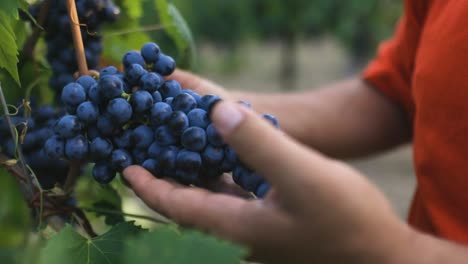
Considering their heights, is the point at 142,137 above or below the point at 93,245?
above

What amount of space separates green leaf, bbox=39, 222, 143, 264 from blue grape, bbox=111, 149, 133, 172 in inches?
3.1

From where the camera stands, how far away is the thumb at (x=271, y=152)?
59cm

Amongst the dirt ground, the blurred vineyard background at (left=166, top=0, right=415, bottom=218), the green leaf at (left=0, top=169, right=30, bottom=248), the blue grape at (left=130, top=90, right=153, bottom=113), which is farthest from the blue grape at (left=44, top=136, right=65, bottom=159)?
the blurred vineyard background at (left=166, top=0, right=415, bottom=218)

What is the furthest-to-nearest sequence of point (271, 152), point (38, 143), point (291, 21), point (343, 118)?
point (291, 21), point (343, 118), point (38, 143), point (271, 152)

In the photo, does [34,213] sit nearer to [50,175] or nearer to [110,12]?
[50,175]

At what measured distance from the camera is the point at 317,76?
38.9 feet

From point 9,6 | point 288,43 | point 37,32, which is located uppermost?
point 9,6

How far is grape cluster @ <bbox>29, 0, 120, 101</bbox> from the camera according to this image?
1.05m

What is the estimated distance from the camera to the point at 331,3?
31.5 feet

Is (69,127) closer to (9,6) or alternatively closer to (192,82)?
(9,6)

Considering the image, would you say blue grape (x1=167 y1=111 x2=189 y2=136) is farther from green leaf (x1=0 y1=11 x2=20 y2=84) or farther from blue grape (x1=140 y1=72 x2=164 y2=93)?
green leaf (x1=0 y1=11 x2=20 y2=84)

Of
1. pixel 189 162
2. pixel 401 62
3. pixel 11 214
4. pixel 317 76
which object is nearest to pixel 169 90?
pixel 189 162

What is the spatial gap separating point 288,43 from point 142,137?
1028 cm

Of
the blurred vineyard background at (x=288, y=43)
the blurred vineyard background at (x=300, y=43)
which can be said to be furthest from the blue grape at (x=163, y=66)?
the blurred vineyard background at (x=300, y=43)
